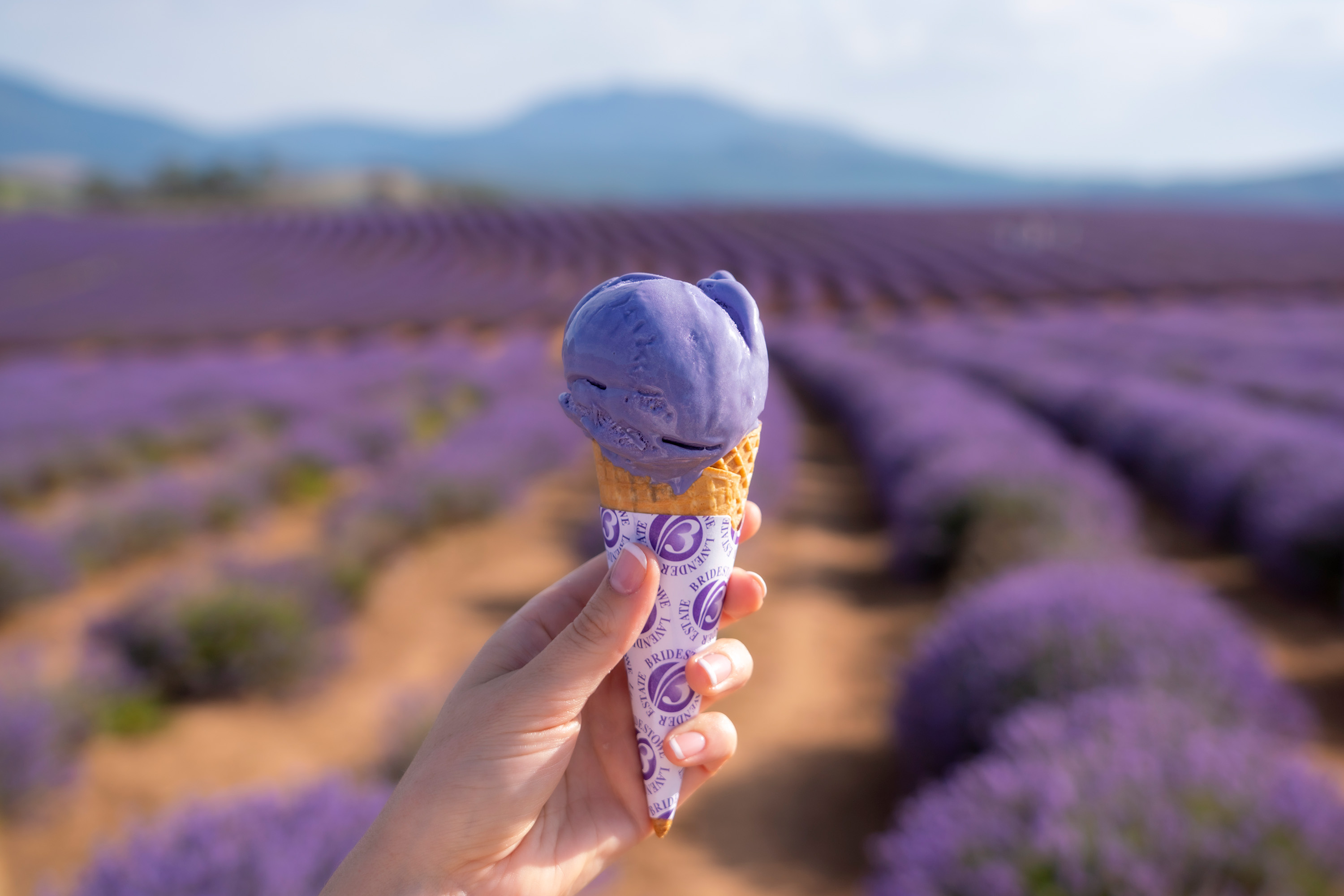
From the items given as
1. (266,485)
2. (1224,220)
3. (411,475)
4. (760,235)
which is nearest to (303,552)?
(411,475)

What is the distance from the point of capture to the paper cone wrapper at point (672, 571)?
1.32 meters

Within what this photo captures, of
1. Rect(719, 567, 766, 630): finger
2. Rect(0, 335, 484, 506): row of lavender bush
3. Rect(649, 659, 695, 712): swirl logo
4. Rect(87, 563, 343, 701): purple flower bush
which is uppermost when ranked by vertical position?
Rect(719, 567, 766, 630): finger

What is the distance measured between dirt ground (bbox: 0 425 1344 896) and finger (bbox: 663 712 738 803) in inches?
37.5

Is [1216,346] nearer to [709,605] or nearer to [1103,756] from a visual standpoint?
[1103,756]

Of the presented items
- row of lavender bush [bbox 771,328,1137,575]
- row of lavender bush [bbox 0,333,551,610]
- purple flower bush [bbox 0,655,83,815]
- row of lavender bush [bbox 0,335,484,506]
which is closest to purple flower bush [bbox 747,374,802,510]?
row of lavender bush [bbox 771,328,1137,575]

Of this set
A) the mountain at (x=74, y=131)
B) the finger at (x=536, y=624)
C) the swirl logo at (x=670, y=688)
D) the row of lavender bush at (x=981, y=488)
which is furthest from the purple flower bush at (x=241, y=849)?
the mountain at (x=74, y=131)

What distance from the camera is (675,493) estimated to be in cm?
130

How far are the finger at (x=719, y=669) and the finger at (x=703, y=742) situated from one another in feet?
0.15

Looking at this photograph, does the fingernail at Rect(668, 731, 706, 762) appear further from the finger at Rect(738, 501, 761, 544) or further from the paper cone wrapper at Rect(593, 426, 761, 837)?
the finger at Rect(738, 501, 761, 544)

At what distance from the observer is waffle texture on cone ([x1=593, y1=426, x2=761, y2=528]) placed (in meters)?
1.31

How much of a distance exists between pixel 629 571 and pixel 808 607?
341cm

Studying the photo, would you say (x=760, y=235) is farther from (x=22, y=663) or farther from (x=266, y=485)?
(x=22, y=663)

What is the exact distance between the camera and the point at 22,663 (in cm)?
311

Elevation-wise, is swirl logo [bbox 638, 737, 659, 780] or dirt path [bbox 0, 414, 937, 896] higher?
swirl logo [bbox 638, 737, 659, 780]
